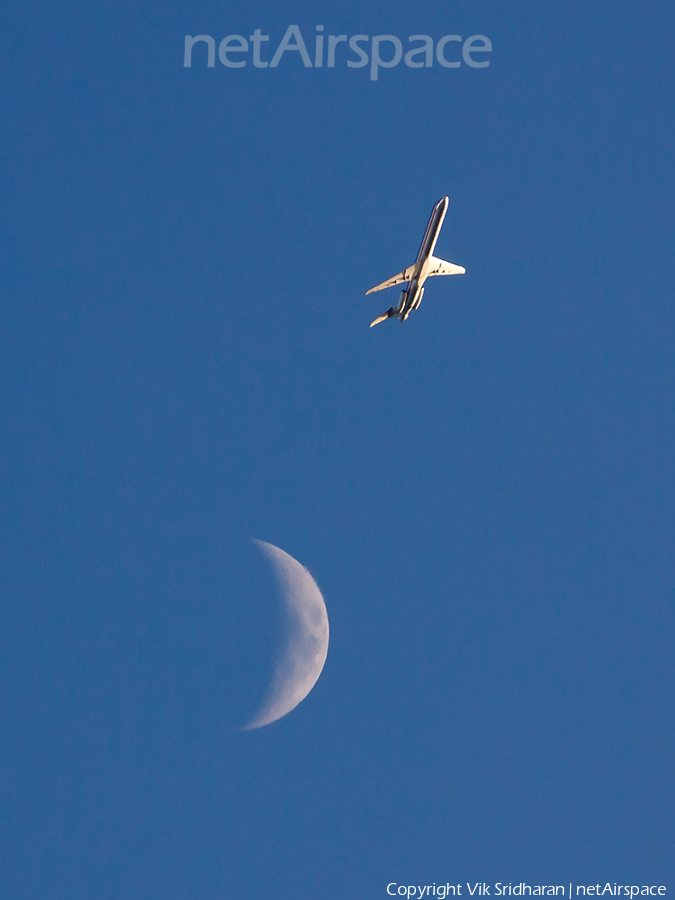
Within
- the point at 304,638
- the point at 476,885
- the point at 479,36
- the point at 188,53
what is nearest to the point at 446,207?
the point at 479,36

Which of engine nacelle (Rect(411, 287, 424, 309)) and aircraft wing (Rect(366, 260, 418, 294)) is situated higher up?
aircraft wing (Rect(366, 260, 418, 294))

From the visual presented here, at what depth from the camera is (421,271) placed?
6100cm

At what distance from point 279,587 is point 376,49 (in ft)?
168

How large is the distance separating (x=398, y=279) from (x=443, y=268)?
4.33 metres

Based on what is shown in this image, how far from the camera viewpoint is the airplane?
5834 cm

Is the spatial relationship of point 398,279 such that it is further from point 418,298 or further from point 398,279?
point 418,298

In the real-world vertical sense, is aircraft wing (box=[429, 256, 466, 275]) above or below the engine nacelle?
above

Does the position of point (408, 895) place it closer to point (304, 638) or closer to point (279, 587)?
point (304, 638)

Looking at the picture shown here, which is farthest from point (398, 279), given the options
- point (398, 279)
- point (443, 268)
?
point (443, 268)

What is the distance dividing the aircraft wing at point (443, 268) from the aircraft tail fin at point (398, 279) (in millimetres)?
1872

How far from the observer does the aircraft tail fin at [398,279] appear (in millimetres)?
64312

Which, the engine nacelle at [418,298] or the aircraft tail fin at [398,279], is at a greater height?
the aircraft tail fin at [398,279]

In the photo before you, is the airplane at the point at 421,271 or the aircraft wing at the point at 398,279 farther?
the aircraft wing at the point at 398,279

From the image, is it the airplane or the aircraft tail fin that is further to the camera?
the aircraft tail fin
